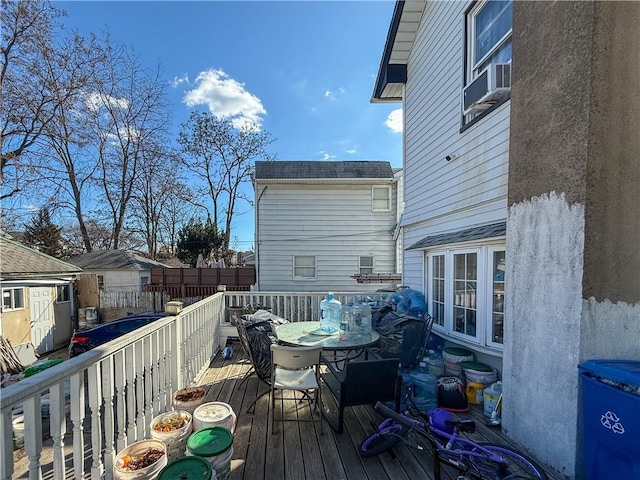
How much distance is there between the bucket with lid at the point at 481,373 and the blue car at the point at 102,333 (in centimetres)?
627

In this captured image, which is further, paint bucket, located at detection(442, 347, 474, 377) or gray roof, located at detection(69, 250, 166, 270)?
gray roof, located at detection(69, 250, 166, 270)

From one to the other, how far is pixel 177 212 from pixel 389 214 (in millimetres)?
14753

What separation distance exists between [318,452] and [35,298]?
12016 millimetres

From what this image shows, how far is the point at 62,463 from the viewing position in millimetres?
1504

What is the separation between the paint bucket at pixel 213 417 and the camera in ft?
7.86

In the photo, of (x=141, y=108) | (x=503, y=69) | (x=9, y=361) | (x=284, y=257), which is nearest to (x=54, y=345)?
(x=9, y=361)

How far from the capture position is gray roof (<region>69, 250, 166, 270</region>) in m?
13.1

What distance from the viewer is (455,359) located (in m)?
3.89

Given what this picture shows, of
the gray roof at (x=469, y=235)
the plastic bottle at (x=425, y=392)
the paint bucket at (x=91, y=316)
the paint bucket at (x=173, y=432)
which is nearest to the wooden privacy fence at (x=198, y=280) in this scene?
the paint bucket at (x=91, y=316)

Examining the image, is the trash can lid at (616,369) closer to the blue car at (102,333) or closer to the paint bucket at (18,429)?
the paint bucket at (18,429)

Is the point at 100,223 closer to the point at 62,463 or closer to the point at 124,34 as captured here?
the point at 124,34

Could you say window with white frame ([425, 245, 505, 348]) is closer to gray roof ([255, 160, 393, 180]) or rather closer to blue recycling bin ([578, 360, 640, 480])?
blue recycling bin ([578, 360, 640, 480])

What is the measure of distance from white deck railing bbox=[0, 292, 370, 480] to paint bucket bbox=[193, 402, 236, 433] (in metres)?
0.41

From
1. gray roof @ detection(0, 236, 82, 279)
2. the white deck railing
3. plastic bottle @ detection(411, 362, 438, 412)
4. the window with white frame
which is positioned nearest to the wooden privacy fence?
gray roof @ detection(0, 236, 82, 279)
